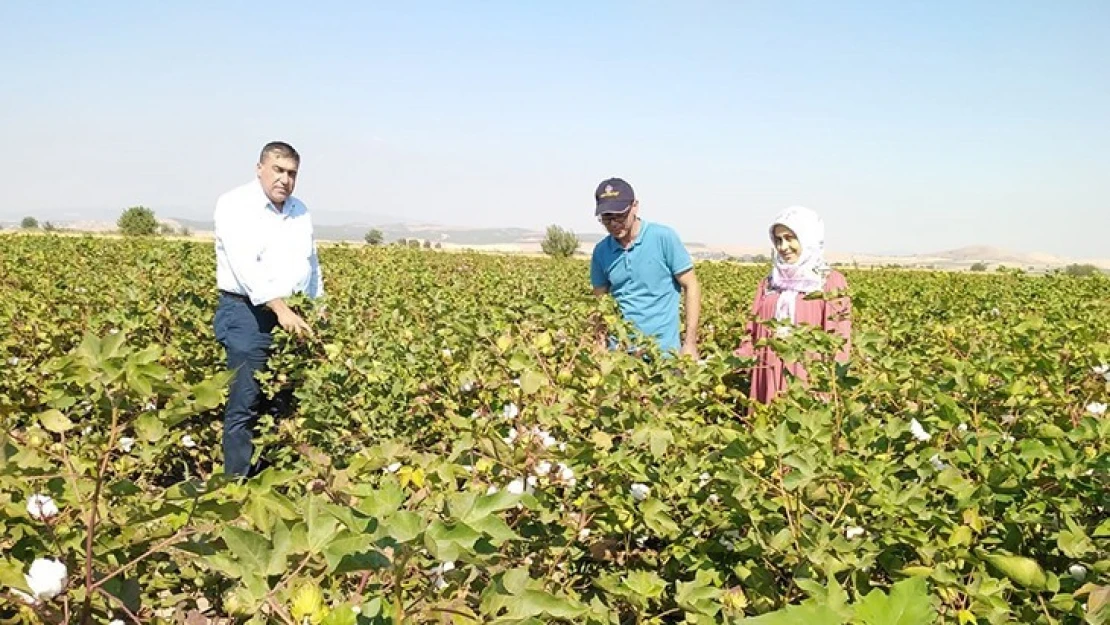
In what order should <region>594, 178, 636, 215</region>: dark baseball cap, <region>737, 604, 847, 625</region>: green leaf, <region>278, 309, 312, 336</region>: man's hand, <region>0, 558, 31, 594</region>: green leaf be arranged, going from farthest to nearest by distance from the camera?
<region>594, 178, 636, 215</region>: dark baseball cap, <region>278, 309, 312, 336</region>: man's hand, <region>0, 558, 31, 594</region>: green leaf, <region>737, 604, 847, 625</region>: green leaf

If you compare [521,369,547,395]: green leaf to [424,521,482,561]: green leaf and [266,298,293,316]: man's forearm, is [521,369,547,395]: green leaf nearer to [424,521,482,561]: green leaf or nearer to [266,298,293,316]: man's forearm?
[424,521,482,561]: green leaf

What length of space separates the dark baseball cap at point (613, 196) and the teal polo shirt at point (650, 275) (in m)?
0.24

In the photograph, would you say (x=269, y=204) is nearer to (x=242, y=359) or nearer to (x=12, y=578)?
(x=242, y=359)

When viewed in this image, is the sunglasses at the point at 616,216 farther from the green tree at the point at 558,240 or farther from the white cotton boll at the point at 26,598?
the green tree at the point at 558,240

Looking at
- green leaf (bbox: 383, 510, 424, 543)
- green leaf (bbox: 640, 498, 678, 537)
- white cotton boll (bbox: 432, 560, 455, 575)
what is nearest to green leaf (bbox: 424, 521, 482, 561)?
green leaf (bbox: 383, 510, 424, 543)

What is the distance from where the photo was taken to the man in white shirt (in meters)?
3.86

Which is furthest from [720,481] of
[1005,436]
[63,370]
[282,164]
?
[282,164]

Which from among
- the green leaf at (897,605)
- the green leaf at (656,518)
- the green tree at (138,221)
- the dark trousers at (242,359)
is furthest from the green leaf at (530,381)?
the green tree at (138,221)

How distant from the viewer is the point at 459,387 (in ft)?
10.1

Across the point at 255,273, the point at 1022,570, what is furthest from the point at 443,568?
the point at 255,273

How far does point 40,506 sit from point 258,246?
9.34 ft

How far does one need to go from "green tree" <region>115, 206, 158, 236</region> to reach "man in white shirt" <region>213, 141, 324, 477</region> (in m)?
58.8

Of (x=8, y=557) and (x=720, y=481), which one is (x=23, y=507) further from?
(x=720, y=481)

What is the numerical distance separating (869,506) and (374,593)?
0.97m
